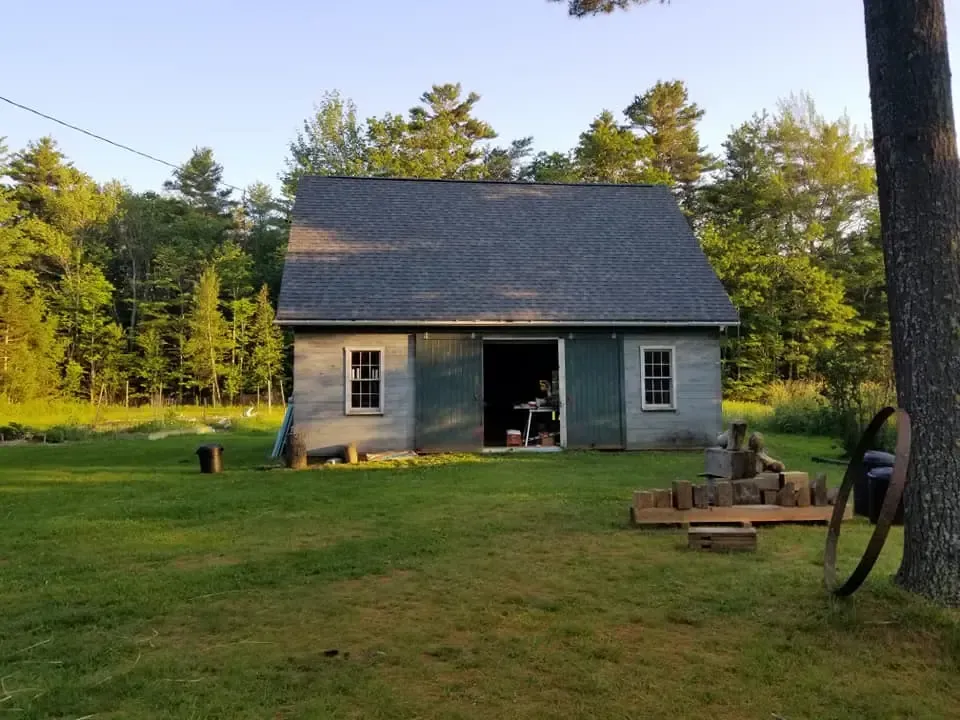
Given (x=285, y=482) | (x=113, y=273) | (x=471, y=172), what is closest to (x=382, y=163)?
(x=471, y=172)

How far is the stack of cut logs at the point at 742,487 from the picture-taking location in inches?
269

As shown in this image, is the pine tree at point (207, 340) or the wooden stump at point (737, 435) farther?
the pine tree at point (207, 340)

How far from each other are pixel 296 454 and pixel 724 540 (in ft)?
26.4

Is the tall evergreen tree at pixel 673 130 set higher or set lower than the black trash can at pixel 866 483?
higher

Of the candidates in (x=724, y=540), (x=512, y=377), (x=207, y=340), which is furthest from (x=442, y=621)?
(x=207, y=340)

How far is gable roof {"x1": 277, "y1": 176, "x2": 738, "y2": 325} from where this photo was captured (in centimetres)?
1390

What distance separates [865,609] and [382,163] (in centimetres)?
3085

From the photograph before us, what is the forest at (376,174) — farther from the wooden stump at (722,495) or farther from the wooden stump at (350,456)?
the wooden stump at (722,495)

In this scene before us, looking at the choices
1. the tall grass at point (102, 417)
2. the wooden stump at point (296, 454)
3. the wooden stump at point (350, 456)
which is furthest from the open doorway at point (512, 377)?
the tall grass at point (102, 417)

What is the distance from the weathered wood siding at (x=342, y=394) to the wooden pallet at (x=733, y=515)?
735 centimetres

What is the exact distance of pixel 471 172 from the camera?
113ft

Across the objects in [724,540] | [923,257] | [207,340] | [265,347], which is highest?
[207,340]

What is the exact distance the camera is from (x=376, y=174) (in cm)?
3259

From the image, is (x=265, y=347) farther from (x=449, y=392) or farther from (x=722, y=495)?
(x=722, y=495)
